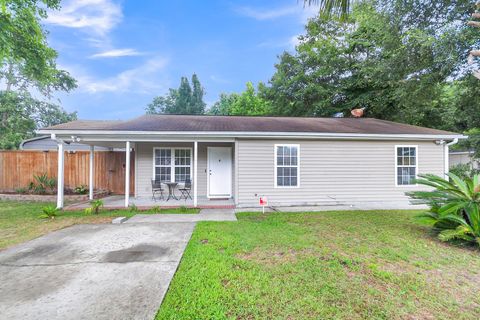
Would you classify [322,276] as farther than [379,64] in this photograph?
No

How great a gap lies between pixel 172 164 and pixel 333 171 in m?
6.27

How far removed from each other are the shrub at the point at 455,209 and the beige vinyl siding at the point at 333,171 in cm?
355

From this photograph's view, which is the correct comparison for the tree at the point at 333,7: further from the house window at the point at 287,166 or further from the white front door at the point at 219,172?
the white front door at the point at 219,172

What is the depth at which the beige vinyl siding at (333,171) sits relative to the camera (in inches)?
319

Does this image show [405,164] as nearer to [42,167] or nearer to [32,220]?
[32,220]

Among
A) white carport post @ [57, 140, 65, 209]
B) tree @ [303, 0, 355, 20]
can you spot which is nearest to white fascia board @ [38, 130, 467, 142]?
white carport post @ [57, 140, 65, 209]

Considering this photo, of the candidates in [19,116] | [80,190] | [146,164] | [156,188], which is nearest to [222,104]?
[19,116]

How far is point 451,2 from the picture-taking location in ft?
22.1

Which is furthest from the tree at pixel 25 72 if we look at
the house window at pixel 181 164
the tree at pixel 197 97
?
the tree at pixel 197 97

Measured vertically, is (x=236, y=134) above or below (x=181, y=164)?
above

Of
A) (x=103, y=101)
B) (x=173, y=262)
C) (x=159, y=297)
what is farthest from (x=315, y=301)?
(x=103, y=101)

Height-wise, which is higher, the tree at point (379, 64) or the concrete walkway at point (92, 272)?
the tree at point (379, 64)

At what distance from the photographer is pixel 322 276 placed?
122 inches

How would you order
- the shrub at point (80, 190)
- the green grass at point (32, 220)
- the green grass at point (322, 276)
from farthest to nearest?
1. the shrub at point (80, 190)
2. the green grass at point (32, 220)
3. the green grass at point (322, 276)
